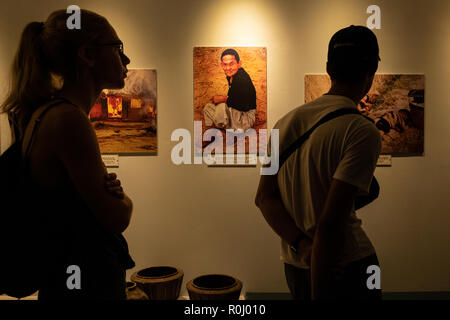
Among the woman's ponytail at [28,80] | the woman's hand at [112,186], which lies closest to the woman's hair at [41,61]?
the woman's ponytail at [28,80]

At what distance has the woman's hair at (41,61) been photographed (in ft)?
3.43

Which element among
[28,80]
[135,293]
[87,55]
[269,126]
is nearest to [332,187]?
[87,55]

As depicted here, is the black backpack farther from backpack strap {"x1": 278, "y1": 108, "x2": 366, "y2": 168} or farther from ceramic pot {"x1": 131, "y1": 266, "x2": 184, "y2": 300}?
ceramic pot {"x1": 131, "y1": 266, "x2": 184, "y2": 300}

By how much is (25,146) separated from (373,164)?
3.22ft

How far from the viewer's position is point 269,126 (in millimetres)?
2975

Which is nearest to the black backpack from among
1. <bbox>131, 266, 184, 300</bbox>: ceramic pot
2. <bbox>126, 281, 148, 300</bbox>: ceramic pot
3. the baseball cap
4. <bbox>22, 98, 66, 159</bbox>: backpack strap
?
<bbox>22, 98, 66, 159</bbox>: backpack strap

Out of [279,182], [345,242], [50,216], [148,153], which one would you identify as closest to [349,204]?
[345,242]

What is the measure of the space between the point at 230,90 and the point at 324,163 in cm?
202

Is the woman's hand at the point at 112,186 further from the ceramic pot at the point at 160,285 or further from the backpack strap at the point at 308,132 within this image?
the ceramic pot at the point at 160,285

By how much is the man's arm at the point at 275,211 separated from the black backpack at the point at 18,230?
67 centimetres

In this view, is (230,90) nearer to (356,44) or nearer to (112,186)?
(356,44)

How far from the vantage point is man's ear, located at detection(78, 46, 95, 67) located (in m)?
1.08

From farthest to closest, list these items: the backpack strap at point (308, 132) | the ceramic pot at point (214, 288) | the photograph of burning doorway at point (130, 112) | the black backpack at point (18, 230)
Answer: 1. the photograph of burning doorway at point (130, 112)
2. the ceramic pot at point (214, 288)
3. the backpack strap at point (308, 132)
4. the black backpack at point (18, 230)

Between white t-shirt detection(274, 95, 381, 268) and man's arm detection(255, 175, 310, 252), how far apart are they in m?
0.02
